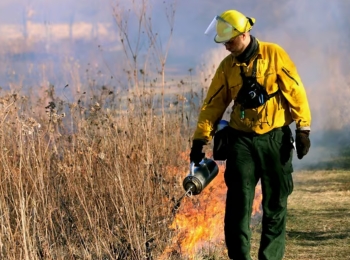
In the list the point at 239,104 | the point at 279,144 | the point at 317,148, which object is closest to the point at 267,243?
the point at 279,144

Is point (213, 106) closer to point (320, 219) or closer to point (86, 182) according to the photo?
point (86, 182)

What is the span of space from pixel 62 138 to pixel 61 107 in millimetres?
479

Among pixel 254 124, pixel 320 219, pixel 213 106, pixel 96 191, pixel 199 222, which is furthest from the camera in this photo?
pixel 320 219

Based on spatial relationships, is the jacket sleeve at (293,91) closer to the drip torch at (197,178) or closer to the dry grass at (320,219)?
the drip torch at (197,178)

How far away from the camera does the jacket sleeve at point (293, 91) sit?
4699 millimetres

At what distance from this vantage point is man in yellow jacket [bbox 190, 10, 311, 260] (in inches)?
186

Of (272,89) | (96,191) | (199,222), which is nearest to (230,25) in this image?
(272,89)

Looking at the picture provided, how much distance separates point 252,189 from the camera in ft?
16.3

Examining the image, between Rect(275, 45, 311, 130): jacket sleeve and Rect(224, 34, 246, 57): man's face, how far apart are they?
297 mm

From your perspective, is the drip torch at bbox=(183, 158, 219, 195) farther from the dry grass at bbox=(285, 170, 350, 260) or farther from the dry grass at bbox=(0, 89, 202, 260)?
the dry grass at bbox=(285, 170, 350, 260)

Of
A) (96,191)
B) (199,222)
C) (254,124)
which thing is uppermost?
(254,124)

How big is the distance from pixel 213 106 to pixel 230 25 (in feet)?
2.49

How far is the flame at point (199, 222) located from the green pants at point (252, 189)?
4.02ft

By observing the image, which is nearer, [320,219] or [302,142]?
[302,142]
